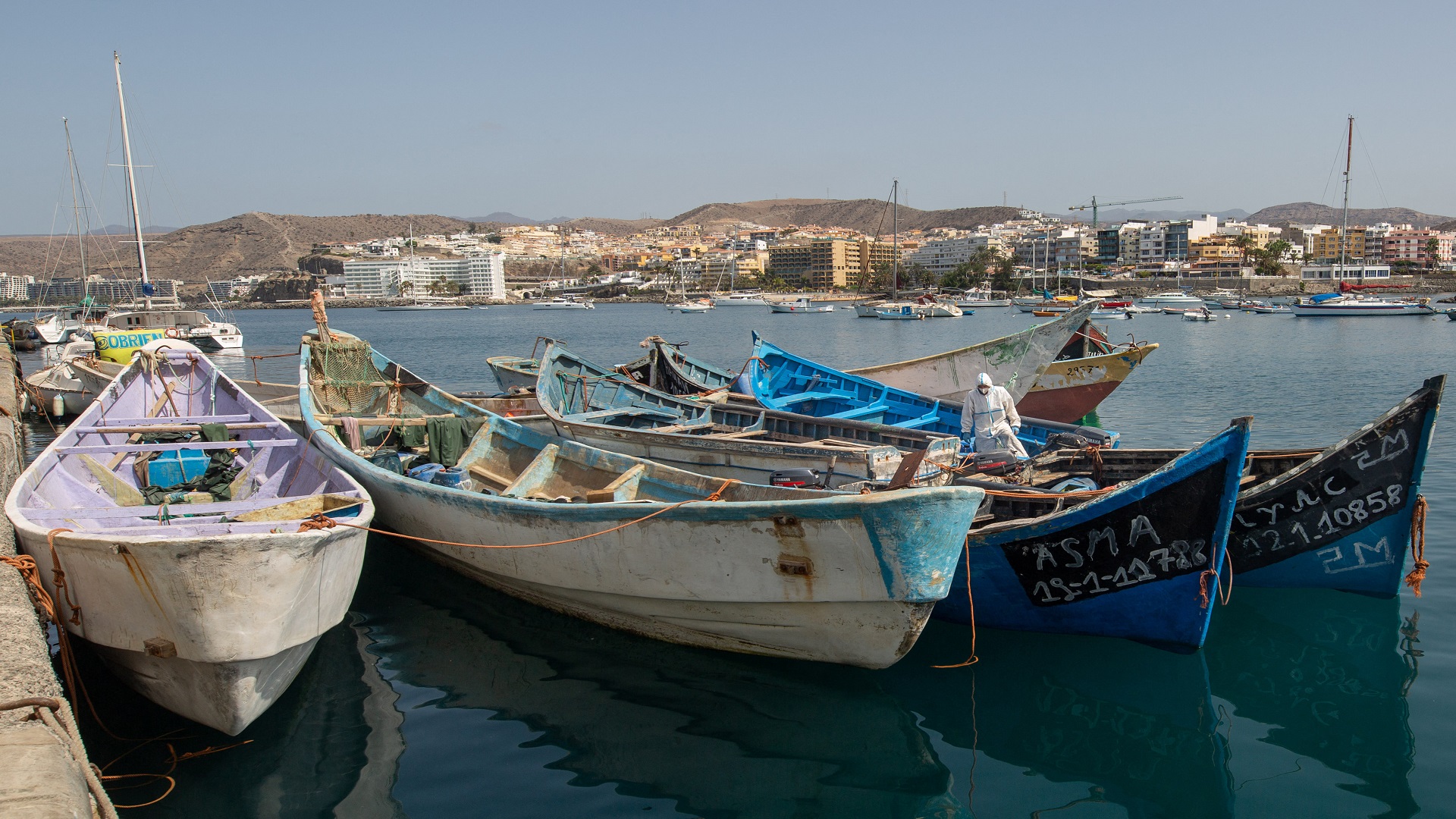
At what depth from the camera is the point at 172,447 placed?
879 centimetres

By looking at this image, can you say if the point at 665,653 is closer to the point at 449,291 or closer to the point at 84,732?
the point at 84,732

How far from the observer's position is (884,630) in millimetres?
6305

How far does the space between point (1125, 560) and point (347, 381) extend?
38.3ft

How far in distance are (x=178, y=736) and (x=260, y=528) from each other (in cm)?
147

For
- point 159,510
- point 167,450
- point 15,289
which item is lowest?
point 159,510

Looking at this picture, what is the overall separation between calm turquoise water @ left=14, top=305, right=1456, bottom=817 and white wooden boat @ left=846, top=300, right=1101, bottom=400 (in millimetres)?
7349

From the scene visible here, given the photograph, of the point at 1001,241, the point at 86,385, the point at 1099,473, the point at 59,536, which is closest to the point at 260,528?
the point at 59,536

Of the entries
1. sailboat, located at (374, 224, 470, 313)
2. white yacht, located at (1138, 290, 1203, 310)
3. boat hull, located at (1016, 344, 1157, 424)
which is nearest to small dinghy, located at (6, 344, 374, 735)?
boat hull, located at (1016, 344, 1157, 424)

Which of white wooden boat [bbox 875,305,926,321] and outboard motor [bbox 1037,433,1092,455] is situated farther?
white wooden boat [bbox 875,305,926,321]

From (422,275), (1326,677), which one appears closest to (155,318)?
(1326,677)

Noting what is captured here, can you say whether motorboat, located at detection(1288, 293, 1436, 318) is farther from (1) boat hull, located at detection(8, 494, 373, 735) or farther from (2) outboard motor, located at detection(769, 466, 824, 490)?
(1) boat hull, located at detection(8, 494, 373, 735)

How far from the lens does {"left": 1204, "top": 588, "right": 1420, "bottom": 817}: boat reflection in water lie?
5.66 meters

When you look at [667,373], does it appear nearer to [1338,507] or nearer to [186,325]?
[1338,507]

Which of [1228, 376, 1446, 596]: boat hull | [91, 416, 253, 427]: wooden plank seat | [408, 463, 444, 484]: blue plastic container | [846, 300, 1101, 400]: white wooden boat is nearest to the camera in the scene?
[1228, 376, 1446, 596]: boat hull
